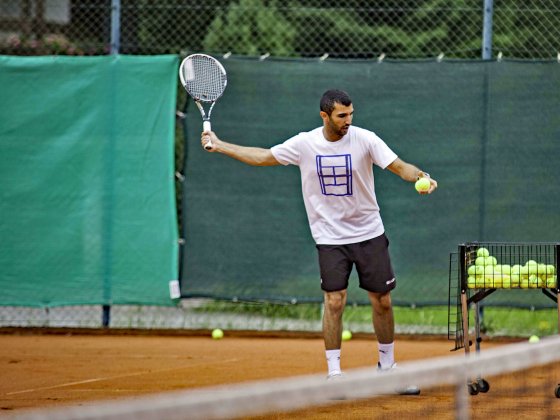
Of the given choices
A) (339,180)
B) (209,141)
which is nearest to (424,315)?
(339,180)

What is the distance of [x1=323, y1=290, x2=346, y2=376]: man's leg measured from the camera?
5824 mm

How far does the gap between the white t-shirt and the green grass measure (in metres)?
2.76

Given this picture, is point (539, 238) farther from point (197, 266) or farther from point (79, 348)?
point (79, 348)

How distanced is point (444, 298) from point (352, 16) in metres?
6.11

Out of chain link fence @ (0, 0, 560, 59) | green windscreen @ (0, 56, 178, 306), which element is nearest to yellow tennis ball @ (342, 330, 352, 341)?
green windscreen @ (0, 56, 178, 306)

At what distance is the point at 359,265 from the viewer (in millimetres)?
5957

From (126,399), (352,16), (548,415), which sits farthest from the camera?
(352,16)

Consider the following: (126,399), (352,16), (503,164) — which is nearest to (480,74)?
(503,164)

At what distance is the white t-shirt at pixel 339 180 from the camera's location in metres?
5.86

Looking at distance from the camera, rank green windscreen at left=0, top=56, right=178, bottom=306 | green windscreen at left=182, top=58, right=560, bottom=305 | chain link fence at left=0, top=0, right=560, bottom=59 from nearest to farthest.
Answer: green windscreen at left=182, top=58, right=560, bottom=305 < green windscreen at left=0, top=56, right=178, bottom=306 < chain link fence at left=0, top=0, right=560, bottom=59

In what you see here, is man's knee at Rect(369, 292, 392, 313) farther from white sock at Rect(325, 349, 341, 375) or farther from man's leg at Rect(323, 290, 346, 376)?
white sock at Rect(325, 349, 341, 375)

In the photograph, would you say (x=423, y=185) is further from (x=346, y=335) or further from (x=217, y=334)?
(x=217, y=334)

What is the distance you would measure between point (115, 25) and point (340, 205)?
380 centimetres

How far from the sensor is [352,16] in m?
13.7
